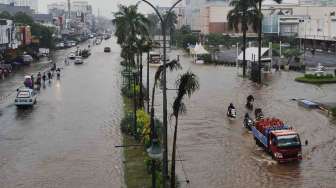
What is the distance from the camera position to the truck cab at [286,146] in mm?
24625

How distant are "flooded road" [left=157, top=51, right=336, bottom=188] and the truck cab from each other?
400 mm

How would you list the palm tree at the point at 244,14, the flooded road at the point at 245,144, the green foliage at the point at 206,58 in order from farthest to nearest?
the green foliage at the point at 206,58 → the palm tree at the point at 244,14 → the flooded road at the point at 245,144

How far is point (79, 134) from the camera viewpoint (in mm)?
31547

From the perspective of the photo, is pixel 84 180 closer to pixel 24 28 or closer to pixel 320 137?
pixel 320 137

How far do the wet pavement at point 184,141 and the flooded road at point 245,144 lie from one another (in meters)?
0.04

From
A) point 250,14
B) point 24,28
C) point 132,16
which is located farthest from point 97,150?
point 24,28

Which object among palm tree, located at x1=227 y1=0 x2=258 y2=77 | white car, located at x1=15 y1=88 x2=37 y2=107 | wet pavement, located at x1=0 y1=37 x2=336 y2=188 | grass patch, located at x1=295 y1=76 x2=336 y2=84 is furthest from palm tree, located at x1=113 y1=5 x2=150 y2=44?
grass patch, located at x1=295 y1=76 x2=336 y2=84

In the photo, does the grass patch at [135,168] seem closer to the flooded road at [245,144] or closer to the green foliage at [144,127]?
the green foliage at [144,127]

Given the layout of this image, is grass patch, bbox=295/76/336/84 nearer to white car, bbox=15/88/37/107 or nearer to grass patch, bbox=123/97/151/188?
white car, bbox=15/88/37/107

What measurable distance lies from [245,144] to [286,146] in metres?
4.27

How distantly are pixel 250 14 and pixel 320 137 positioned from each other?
32427 mm

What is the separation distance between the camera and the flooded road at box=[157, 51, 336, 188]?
22781mm

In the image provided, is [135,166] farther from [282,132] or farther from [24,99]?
[24,99]

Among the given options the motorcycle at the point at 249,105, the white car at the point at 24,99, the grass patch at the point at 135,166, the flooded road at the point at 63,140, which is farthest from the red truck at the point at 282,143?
the white car at the point at 24,99
